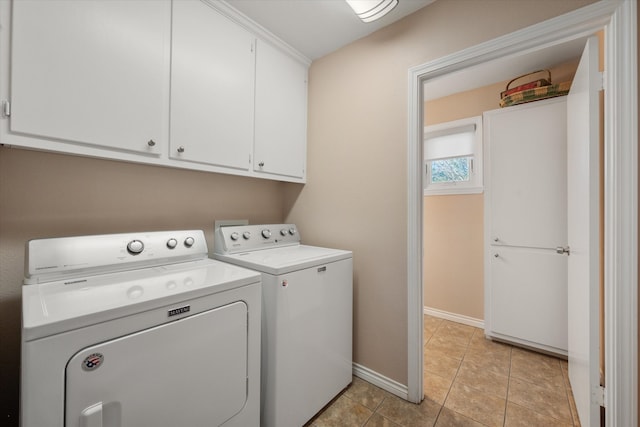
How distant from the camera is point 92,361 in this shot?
29.2 inches

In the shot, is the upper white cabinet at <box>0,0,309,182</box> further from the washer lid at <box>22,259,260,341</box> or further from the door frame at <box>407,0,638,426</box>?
the door frame at <box>407,0,638,426</box>

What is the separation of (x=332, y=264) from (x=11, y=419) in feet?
5.39

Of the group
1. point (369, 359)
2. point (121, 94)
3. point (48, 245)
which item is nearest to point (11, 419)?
point (48, 245)

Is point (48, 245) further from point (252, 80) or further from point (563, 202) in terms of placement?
point (563, 202)

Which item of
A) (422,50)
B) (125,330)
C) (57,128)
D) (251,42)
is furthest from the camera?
(251,42)

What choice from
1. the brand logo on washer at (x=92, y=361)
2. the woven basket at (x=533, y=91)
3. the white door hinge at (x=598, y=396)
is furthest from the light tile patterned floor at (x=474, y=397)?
the woven basket at (x=533, y=91)

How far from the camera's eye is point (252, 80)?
1690mm

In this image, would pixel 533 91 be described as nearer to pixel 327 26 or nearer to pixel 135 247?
pixel 327 26

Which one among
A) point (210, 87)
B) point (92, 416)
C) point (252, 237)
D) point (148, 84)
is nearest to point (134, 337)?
point (92, 416)

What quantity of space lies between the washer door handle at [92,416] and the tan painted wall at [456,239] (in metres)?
2.94

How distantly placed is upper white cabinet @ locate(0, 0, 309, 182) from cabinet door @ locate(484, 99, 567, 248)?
1.93m

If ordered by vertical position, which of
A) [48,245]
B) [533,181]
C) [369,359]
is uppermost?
[533,181]

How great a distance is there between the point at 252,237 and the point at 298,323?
735 mm

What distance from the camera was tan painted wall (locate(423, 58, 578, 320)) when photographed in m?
2.62
